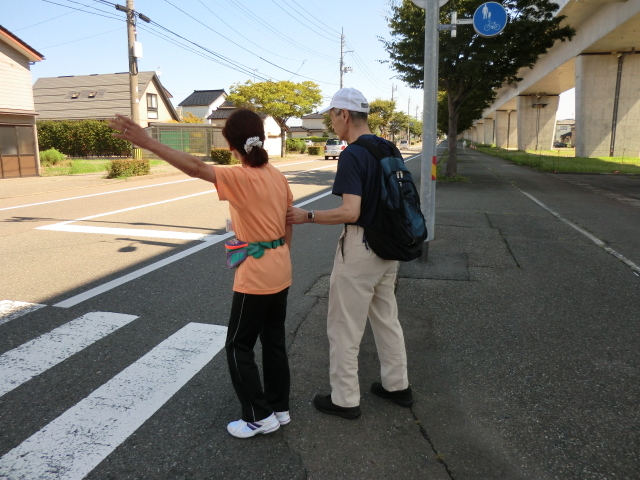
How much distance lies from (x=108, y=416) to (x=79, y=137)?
34774 millimetres

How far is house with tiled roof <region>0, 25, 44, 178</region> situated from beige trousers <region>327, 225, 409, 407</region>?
21085 millimetres

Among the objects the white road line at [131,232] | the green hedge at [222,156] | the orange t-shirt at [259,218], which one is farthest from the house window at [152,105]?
the orange t-shirt at [259,218]

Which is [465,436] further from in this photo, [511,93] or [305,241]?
[511,93]

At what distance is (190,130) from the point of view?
1399 inches

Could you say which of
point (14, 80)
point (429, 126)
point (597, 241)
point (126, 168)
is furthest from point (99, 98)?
point (597, 241)


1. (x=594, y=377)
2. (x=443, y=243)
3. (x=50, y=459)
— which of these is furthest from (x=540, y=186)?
(x=50, y=459)

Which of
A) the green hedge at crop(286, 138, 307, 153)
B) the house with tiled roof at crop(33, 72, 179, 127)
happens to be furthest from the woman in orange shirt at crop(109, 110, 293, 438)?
the green hedge at crop(286, 138, 307, 153)

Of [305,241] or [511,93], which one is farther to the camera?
[511,93]

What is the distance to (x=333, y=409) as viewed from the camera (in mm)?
2953

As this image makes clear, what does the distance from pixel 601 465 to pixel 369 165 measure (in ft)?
6.23

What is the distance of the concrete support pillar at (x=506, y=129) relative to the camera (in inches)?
2847

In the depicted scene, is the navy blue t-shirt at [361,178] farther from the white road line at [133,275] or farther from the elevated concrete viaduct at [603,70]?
the elevated concrete viaduct at [603,70]

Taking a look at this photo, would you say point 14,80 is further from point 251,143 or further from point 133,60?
point 251,143

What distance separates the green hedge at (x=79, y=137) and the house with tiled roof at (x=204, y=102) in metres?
37.0
